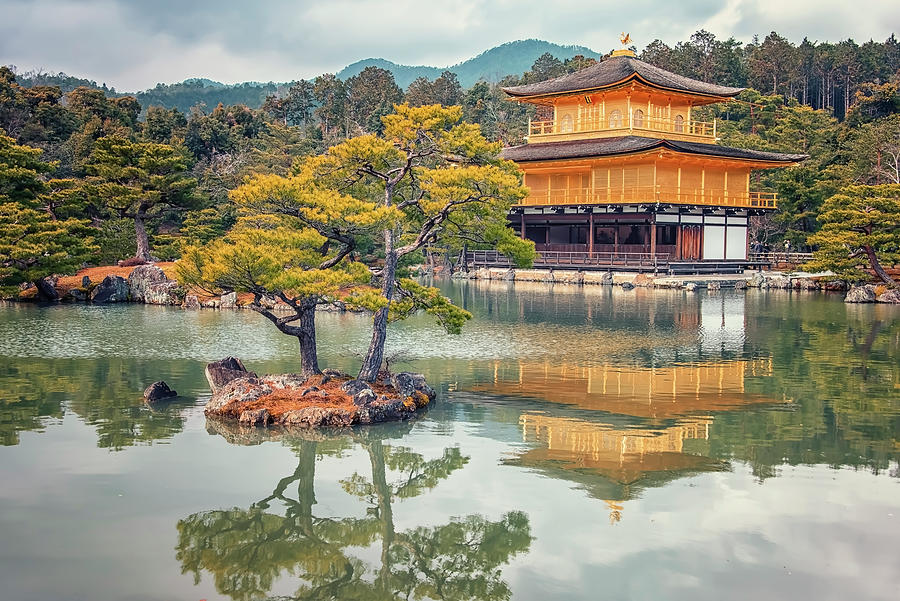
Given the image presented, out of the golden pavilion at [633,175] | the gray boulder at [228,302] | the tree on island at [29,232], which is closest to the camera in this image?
the tree on island at [29,232]

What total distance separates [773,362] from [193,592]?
56.5ft

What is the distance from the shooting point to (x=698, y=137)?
51.0 m

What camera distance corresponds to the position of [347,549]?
10.6 m

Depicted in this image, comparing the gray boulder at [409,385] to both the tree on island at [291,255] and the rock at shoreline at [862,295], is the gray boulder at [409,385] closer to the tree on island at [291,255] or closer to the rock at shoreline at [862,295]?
the tree on island at [291,255]

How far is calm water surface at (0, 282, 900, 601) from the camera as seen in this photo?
963 cm

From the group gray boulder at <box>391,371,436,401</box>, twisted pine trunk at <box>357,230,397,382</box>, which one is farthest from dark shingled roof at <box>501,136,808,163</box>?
gray boulder at <box>391,371,436,401</box>

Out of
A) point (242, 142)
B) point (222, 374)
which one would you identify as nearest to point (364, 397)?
point (222, 374)

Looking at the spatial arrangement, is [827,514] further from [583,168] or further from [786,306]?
[583,168]

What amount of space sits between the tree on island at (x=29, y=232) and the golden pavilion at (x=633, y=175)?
24.3m

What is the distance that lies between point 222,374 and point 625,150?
107 feet

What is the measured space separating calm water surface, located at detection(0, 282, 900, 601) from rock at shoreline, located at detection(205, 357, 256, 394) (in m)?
0.60

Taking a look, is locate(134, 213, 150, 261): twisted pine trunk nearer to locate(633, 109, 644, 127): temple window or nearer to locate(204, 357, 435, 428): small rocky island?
locate(204, 357, 435, 428): small rocky island

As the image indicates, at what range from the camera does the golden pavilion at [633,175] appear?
47.3 m

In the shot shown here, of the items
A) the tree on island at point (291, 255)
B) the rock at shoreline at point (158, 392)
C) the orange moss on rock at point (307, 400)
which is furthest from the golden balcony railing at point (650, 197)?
the orange moss on rock at point (307, 400)
